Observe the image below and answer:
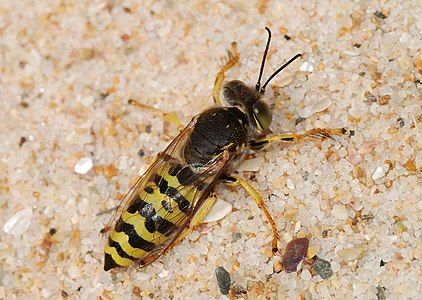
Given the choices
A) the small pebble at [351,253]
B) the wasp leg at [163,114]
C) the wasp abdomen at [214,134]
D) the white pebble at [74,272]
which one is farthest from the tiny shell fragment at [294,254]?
the white pebble at [74,272]

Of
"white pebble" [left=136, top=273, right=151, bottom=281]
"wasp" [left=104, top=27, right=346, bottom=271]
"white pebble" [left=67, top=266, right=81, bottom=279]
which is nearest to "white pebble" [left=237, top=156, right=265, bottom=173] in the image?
"wasp" [left=104, top=27, right=346, bottom=271]

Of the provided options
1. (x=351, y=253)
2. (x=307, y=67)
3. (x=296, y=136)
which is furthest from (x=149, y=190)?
(x=307, y=67)

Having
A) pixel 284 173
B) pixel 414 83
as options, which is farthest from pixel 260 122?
pixel 414 83

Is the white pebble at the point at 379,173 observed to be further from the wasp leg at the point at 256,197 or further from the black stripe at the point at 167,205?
the black stripe at the point at 167,205

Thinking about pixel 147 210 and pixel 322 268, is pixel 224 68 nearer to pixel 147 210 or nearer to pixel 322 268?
pixel 147 210

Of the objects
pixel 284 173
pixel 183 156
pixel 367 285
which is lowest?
pixel 367 285

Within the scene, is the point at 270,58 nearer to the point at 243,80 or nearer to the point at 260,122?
the point at 243,80
